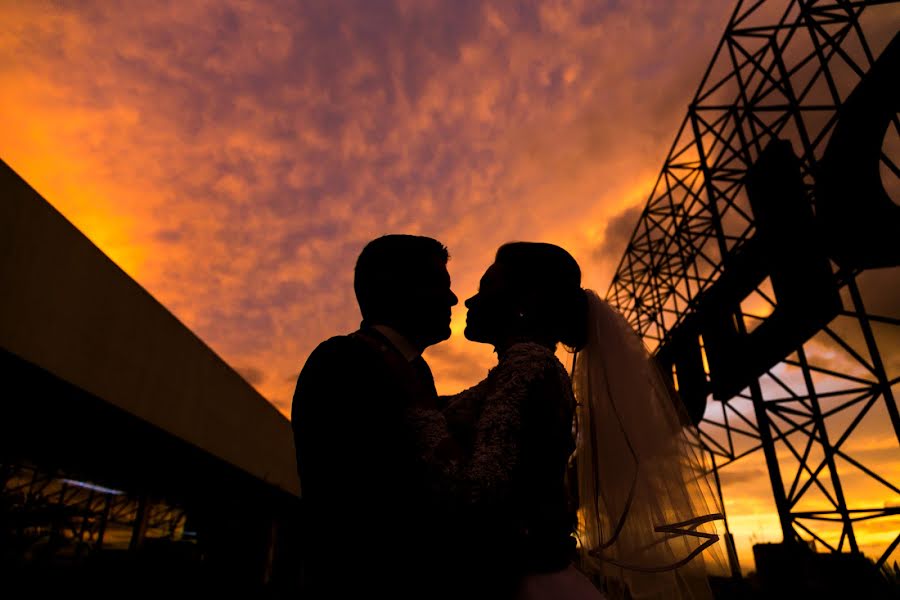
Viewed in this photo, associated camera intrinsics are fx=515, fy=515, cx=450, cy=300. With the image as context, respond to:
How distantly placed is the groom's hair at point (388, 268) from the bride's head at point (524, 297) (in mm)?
307

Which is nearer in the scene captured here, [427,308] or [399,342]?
[399,342]

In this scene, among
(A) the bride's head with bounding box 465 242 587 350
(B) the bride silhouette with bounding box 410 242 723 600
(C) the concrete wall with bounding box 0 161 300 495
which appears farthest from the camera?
(C) the concrete wall with bounding box 0 161 300 495

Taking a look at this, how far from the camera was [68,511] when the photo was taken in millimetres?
7777

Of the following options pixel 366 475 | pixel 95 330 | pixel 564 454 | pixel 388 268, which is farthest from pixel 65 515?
pixel 564 454

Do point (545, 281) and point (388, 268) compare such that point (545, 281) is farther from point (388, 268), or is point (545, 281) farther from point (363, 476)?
point (363, 476)

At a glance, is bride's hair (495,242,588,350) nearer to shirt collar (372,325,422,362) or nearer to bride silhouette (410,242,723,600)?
bride silhouette (410,242,723,600)

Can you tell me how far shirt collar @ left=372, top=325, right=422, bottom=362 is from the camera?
5.40ft

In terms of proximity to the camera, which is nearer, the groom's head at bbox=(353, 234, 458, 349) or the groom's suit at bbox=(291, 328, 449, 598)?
the groom's suit at bbox=(291, 328, 449, 598)

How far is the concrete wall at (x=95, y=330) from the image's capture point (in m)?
5.26

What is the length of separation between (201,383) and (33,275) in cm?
519

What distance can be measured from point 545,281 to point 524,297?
181 mm

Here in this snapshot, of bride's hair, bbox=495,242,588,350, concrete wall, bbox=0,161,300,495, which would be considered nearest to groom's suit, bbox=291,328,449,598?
bride's hair, bbox=495,242,588,350

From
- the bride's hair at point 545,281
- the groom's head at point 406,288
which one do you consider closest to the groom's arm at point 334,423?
the groom's head at point 406,288

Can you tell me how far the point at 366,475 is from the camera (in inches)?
54.0
